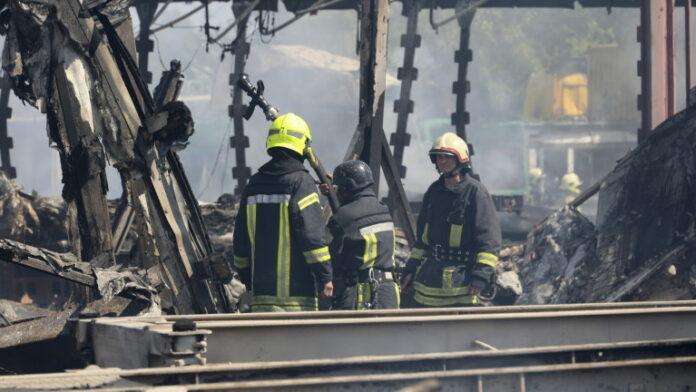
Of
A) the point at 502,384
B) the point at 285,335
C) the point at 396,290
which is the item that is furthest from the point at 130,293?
the point at 502,384

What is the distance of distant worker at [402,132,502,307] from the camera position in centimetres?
814

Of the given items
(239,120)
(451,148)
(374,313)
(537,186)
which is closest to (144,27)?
(239,120)

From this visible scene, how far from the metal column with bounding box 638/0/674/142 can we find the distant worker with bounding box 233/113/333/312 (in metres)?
6.82

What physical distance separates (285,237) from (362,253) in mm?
580

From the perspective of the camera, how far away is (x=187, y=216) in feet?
27.8

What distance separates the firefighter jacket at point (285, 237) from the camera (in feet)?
24.7

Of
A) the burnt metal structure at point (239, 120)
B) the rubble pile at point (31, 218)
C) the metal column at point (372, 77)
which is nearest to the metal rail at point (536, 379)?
the metal column at point (372, 77)

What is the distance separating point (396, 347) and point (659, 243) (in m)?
5.91

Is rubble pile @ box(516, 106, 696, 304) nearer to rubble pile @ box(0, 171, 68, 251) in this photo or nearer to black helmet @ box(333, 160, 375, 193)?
black helmet @ box(333, 160, 375, 193)

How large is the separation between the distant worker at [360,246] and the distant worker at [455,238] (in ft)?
1.59

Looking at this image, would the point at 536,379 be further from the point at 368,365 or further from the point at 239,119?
the point at 239,119

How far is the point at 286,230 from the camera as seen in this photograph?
761cm

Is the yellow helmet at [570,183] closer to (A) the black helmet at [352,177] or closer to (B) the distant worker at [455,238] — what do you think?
(B) the distant worker at [455,238]

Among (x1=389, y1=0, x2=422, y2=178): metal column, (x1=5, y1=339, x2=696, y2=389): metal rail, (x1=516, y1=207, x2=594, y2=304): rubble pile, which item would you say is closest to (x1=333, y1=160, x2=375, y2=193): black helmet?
(x1=5, y1=339, x2=696, y2=389): metal rail
